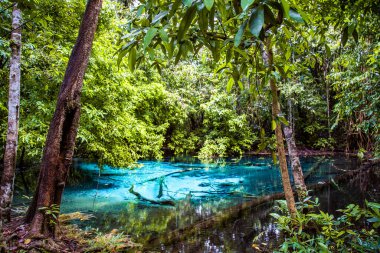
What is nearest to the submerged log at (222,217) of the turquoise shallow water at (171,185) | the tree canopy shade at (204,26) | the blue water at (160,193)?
the blue water at (160,193)

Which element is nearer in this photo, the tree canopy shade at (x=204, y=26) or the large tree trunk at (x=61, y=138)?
the tree canopy shade at (x=204, y=26)

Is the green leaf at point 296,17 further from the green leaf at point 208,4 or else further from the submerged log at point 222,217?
the submerged log at point 222,217

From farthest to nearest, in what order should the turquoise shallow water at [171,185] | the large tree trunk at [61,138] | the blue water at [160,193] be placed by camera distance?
1. the turquoise shallow water at [171,185]
2. the blue water at [160,193]
3. the large tree trunk at [61,138]

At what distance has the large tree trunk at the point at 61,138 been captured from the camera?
2.91m

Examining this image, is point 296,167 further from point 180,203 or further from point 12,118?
point 12,118

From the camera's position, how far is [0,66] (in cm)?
498

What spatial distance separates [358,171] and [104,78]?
30.2 feet

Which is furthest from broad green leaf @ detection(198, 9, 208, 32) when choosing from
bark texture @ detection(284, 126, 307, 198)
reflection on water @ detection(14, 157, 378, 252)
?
bark texture @ detection(284, 126, 307, 198)

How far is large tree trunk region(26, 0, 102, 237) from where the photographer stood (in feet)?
9.54

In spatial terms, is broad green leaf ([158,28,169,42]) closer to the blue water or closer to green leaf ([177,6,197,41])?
green leaf ([177,6,197,41])

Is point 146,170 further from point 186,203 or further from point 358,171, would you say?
point 358,171

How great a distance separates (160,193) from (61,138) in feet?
15.6

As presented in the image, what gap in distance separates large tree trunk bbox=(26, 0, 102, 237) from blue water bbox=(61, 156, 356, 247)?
1.71m

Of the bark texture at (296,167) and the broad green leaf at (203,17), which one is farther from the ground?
the broad green leaf at (203,17)
